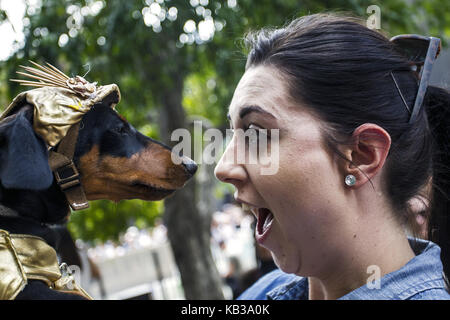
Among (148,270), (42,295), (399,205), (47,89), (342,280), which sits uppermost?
(47,89)

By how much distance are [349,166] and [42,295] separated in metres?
0.96

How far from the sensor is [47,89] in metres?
1.54

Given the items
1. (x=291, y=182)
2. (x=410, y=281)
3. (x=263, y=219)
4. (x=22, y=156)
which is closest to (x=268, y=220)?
(x=263, y=219)

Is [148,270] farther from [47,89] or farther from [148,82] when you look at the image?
[47,89]

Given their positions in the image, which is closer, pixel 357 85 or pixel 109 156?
pixel 357 85

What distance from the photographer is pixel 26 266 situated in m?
1.33

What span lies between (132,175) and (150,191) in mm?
105

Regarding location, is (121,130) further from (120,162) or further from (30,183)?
(30,183)

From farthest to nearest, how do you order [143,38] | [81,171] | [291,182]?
[143,38], [81,171], [291,182]

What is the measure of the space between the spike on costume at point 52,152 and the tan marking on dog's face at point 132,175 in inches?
4.0

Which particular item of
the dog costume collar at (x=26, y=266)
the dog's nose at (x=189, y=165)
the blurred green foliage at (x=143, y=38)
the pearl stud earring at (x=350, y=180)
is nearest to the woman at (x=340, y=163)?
the pearl stud earring at (x=350, y=180)

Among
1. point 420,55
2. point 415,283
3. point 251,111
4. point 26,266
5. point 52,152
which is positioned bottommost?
point 415,283

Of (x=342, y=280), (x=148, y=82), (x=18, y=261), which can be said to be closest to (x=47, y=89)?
(x=18, y=261)

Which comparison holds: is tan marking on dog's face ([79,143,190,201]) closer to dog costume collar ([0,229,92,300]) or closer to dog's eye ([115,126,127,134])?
dog's eye ([115,126,127,134])
